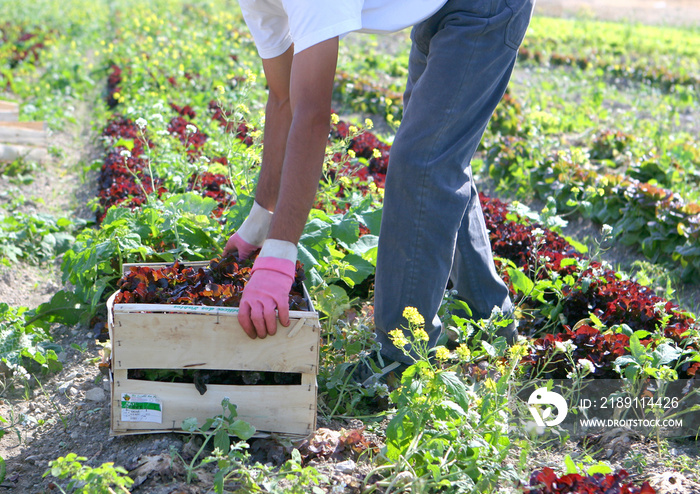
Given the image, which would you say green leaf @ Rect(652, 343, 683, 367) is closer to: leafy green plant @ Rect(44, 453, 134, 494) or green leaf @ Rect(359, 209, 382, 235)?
green leaf @ Rect(359, 209, 382, 235)

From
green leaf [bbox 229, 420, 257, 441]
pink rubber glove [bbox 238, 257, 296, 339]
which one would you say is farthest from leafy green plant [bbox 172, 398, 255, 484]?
pink rubber glove [bbox 238, 257, 296, 339]

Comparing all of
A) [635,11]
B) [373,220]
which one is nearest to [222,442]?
[373,220]

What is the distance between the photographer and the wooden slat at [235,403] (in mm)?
1956

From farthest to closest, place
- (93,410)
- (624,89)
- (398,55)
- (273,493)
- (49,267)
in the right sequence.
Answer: (398,55), (624,89), (49,267), (93,410), (273,493)

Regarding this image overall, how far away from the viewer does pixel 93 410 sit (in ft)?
7.32

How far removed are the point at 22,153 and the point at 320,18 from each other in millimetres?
3969

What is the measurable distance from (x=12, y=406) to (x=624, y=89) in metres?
8.60

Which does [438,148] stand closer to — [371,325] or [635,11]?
[371,325]

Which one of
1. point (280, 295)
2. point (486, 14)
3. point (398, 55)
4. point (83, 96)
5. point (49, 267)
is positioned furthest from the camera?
point (398, 55)

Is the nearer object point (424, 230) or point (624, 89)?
point (424, 230)

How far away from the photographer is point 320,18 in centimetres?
176

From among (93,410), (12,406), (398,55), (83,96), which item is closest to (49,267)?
(12,406)

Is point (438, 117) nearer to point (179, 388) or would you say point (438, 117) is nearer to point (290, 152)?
point (290, 152)

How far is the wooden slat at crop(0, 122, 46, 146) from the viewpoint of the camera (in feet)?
16.3
